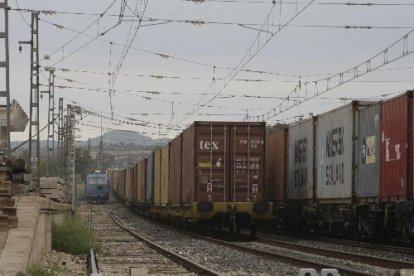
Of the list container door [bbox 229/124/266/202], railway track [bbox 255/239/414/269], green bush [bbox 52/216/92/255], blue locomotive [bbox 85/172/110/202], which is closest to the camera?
railway track [bbox 255/239/414/269]

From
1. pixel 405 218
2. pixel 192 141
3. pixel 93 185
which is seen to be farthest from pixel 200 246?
pixel 93 185

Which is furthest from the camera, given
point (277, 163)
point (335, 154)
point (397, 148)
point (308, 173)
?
point (277, 163)

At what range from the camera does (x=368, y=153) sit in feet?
66.3

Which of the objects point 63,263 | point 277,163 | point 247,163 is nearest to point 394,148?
point 247,163

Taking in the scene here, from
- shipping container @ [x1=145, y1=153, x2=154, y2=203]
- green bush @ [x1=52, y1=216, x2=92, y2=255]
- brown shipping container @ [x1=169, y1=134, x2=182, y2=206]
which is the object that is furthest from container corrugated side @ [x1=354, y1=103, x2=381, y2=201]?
shipping container @ [x1=145, y1=153, x2=154, y2=203]

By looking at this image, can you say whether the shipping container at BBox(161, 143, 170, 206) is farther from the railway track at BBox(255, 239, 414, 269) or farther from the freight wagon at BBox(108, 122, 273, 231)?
the railway track at BBox(255, 239, 414, 269)

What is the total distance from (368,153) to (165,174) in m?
14.9

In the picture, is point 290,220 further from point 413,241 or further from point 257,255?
point 257,255

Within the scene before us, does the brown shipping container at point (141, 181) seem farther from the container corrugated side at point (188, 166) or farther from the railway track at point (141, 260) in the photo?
the railway track at point (141, 260)

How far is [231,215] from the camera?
24.5 m

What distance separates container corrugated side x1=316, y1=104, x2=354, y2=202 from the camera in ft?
70.8

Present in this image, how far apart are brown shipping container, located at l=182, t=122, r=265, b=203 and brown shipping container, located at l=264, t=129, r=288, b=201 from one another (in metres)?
3.32

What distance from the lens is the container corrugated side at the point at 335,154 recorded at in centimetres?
2159

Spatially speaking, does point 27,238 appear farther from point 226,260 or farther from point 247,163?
point 247,163
